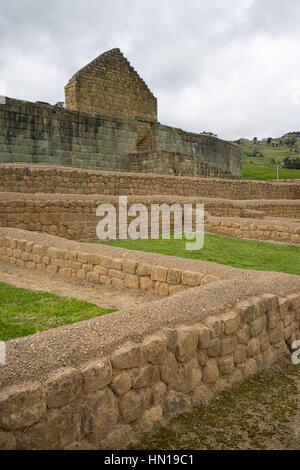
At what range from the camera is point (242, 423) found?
10.5 ft

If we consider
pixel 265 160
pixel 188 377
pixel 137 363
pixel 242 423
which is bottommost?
pixel 242 423

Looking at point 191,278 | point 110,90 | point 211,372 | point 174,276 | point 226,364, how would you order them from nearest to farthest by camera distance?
point 211,372
point 226,364
point 191,278
point 174,276
point 110,90

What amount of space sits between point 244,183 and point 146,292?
18.4m

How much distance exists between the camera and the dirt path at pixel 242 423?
9.53 ft

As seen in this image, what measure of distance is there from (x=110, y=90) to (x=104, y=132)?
5857 mm

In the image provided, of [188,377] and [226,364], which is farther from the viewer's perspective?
[226,364]

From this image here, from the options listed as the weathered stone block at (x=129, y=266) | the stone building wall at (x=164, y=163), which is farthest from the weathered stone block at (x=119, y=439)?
the stone building wall at (x=164, y=163)

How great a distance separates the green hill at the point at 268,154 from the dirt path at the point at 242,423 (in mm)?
45269

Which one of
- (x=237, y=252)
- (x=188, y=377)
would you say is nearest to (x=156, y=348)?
(x=188, y=377)

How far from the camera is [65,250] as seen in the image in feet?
24.5

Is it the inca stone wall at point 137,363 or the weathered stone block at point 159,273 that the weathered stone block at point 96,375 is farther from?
the weathered stone block at point 159,273

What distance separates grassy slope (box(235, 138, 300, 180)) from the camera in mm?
48506

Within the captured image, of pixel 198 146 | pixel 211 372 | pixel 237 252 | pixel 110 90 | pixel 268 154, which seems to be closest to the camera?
pixel 211 372

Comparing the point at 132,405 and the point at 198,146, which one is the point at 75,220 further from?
the point at 198,146
